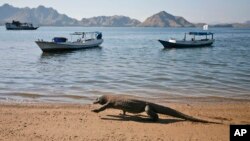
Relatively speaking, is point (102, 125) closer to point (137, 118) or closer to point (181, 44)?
point (137, 118)

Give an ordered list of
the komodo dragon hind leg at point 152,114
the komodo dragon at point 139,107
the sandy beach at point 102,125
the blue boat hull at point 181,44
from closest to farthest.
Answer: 1. the sandy beach at point 102,125
2. the komodo dragon hind leg at point 152,114
3. the komodo dragon at point 139,107
4. the blue boat hull at point 181,44

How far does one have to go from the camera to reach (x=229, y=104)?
15.4 meters

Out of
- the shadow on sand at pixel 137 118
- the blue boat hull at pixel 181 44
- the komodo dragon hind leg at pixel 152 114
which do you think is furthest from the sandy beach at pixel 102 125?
the blue boat hull at pixel 181 44

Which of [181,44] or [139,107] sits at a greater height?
[139,107]

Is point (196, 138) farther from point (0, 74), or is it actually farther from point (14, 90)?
point (0, 74)

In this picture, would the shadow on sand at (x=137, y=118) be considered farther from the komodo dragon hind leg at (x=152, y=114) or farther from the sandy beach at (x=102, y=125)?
the komodo dragon hind leg at (x=152, y=114)

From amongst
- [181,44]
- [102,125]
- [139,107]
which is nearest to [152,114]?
[139,107]

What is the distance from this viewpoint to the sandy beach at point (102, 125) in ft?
31.2

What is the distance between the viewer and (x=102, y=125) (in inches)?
420

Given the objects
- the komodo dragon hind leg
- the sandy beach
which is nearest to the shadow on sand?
the sandy beach

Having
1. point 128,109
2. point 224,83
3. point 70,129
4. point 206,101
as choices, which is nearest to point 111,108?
point 128,109

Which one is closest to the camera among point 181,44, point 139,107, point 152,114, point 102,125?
point 102,125

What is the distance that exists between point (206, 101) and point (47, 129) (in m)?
8.45

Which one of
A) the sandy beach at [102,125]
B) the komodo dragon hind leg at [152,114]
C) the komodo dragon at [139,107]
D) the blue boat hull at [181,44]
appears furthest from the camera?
the blue boat hull at [181,44]
